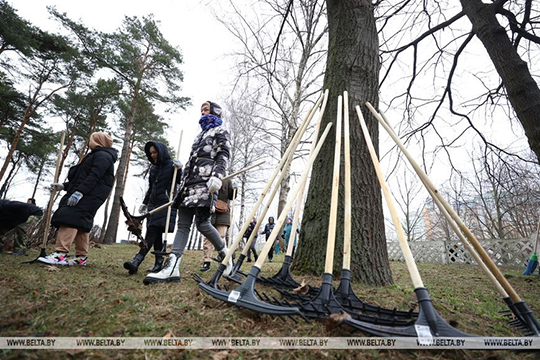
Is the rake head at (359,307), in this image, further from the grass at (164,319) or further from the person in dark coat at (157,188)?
the person in dark coat at (157,188)

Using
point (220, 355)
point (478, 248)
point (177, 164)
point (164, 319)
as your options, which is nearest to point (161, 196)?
Answer: point (177, 164)

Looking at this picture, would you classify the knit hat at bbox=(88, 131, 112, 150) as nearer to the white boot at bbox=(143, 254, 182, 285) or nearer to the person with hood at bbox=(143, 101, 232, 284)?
the person with hood at bbox=(143, 101, 232, 284)

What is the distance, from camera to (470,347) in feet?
3.80

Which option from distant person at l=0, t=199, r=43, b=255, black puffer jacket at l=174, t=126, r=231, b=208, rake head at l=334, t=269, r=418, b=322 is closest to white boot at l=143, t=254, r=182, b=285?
black puffer jacket at l=174, t=126, r=231, b=208

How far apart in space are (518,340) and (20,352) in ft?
7.57

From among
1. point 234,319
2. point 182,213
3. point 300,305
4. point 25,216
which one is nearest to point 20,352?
point 234,319

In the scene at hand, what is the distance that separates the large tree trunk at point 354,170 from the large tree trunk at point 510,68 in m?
1.89

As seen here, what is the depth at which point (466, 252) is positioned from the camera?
9438mm

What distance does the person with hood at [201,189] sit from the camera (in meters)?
2.63

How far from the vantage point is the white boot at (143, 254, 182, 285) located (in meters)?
2.45

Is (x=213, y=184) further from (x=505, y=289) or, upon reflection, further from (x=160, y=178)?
(x=505, y=289)

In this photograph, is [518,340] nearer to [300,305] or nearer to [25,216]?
[300,305]

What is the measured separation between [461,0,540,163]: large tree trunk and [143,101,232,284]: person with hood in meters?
3.65

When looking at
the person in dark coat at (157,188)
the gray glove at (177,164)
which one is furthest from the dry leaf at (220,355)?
the gray glove at (177,164)
